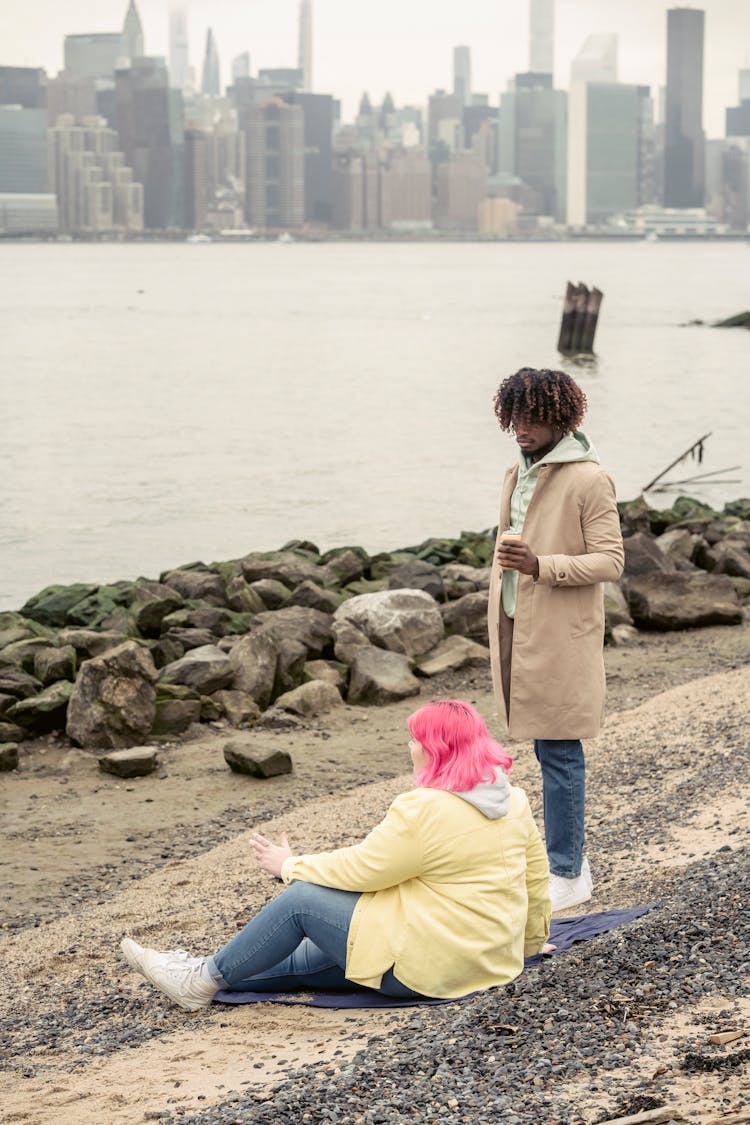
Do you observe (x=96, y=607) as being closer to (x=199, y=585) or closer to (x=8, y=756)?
(x=199, y=585)

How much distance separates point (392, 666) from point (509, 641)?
5144mm

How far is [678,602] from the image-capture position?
12297 mm

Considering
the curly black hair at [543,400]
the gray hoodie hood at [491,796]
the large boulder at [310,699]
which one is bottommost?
the large boulder at [310,699]

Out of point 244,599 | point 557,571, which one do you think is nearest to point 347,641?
point 244,599

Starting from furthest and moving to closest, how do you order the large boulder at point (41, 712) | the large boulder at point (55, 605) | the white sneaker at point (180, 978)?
1. the large boulder at point (55, 605)
2. the large boulder at point (41, 712)
3. the white sneaker at point (180, 978)

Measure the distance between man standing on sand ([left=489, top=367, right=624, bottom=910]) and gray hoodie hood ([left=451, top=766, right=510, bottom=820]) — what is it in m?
0.81

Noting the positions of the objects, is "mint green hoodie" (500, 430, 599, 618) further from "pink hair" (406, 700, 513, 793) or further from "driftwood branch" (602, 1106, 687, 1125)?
"driftwood branch" (602, 1106, 687, 1125)

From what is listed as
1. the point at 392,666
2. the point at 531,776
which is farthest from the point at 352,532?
the point at 531,776

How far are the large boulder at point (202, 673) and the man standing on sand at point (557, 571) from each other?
4.92 meters

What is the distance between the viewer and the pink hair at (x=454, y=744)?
4539 mm

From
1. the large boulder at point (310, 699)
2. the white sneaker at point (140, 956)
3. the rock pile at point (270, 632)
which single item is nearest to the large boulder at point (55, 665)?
the rock pile at point (270, 632)

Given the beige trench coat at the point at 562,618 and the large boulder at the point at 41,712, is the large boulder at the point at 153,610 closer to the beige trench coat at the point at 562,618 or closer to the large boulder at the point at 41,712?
the large boulder at the point at 41,712

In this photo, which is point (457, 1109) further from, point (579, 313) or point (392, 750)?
point (579, 313)

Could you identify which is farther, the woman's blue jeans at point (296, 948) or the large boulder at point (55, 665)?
the large boulder at point (55, 665)
